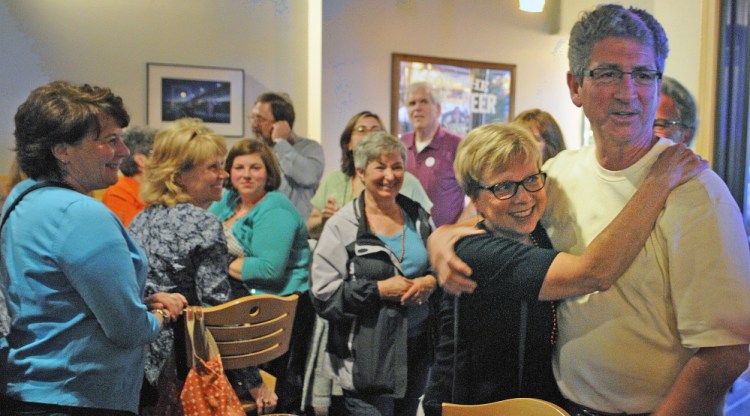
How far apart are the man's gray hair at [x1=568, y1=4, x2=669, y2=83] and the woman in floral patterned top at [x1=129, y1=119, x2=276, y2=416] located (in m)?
1.46

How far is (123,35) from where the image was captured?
4.88 metres

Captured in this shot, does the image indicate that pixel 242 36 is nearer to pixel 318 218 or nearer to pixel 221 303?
pixel 318 218

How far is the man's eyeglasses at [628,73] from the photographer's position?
1105 mm

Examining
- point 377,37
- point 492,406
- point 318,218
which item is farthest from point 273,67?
point 492,406

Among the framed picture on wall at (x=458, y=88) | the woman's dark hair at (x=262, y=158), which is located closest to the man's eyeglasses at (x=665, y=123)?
the woman's dark hair at (x=262, y=158)

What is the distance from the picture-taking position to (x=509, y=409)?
130 cm

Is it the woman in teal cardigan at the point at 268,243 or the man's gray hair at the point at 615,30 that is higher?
the man's gray hair at the point at 615,30

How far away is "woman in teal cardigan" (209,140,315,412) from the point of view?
281 cm

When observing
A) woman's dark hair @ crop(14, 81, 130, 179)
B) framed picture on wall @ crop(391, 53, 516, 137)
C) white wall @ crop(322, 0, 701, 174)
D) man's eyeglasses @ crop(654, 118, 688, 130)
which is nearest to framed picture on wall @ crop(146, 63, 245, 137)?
white wall @ crop(322, 0, 701, 174)

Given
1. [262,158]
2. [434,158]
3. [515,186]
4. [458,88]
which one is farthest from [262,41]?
[515,186]

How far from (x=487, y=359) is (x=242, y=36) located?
4394 mm

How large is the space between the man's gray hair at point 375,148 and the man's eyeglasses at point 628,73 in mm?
1644

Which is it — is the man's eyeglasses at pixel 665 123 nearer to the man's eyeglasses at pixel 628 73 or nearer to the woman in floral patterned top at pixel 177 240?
the man's eyeglasses at pixel 628 73

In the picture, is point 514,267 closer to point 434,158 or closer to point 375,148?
point 375,148
